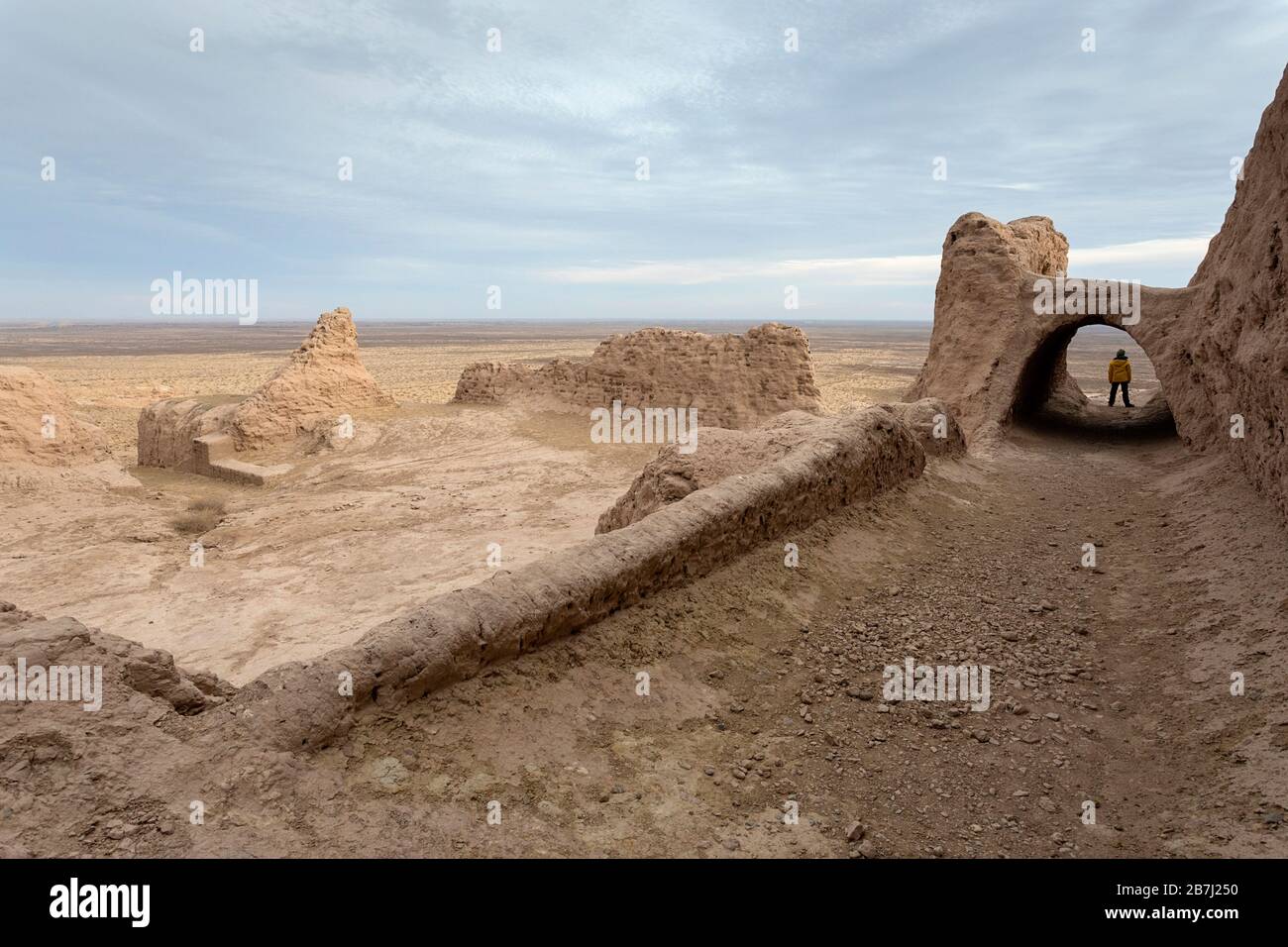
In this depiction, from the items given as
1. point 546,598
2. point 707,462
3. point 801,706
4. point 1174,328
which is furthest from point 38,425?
point 1174,328

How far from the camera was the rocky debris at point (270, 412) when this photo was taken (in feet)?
50.9

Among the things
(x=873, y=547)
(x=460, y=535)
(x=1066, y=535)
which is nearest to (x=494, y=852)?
(x=873, y=547)

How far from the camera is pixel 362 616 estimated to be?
732 centimetres

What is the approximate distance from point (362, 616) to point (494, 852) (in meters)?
4.98

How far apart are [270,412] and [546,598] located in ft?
45.6

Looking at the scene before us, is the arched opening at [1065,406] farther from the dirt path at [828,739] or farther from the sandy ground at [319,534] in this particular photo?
the dirt path at [828,739]

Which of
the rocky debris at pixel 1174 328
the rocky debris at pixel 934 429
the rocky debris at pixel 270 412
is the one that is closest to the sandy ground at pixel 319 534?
the rocky debris at pixel 270 412

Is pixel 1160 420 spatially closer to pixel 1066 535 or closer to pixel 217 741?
pixel 1066 535

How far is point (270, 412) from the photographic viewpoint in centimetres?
1600

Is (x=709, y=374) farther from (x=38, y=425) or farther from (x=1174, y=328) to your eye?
(x=38, y=425)

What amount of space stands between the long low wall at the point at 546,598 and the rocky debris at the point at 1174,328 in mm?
3273

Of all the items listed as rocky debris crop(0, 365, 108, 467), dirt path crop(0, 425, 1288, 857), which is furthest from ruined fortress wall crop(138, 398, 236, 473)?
dirt path crop(0, 425, 1288, 857)

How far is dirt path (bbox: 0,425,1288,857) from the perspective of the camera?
2.91m

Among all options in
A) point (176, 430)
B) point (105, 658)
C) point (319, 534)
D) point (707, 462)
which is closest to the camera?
point (105, 658)
